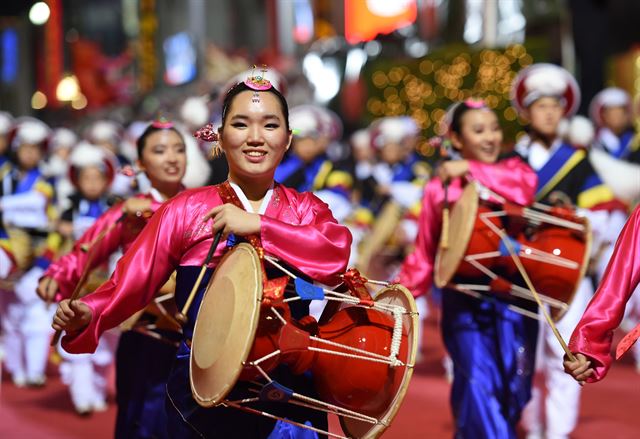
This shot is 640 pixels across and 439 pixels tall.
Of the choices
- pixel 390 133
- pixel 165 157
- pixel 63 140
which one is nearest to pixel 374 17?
pixel 63 140

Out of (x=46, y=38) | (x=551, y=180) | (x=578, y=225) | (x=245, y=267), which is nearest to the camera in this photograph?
(x=245, y=267)

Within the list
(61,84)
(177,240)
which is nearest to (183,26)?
(61,84)

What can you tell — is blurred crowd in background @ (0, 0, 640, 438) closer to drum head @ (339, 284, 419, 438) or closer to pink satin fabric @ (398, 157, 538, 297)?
pink satin fabric @ (398, 157, 538, 297)

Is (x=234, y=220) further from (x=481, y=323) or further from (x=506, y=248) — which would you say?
(x=481, y=323)

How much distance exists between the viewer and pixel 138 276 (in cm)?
314

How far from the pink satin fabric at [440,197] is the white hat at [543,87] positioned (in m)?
0.69

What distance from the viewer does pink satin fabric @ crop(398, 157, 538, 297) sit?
4602mm

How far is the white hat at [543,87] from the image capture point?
5387 millimetres

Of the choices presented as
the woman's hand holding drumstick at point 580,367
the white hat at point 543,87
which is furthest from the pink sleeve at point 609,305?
the white hat at point 543,87

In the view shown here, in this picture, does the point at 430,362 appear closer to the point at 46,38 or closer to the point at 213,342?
the point at 213,342

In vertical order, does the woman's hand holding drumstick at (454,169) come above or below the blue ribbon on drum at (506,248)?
above

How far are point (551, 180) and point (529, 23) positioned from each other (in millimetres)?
8990

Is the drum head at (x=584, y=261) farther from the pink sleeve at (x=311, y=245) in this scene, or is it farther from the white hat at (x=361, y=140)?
the white hat at (x=361, y=140)

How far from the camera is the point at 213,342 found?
2828mm
